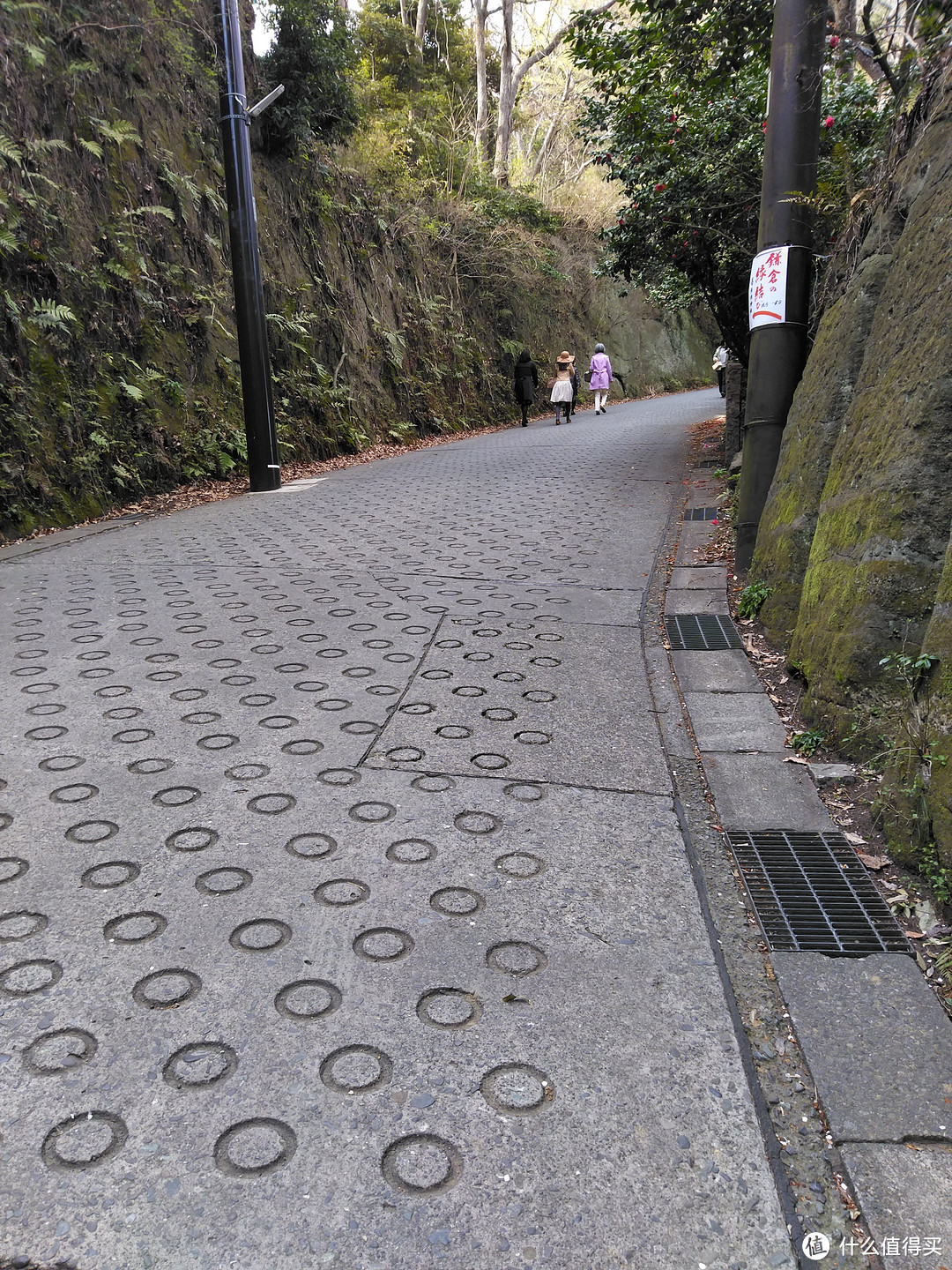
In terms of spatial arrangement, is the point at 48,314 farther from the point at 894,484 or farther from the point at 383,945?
the point at 383,945

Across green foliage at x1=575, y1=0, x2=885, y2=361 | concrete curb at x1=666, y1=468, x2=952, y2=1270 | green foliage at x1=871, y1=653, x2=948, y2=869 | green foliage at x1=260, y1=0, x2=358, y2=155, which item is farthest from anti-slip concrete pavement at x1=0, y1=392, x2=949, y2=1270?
green foliage at x1=260, y1=0, x2=358, y2=155

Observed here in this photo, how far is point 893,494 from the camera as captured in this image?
3596 mm

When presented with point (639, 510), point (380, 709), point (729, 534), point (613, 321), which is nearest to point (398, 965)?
point (380, 709)

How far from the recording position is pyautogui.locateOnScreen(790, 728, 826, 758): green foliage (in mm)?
3805

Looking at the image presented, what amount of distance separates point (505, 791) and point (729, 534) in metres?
5.67

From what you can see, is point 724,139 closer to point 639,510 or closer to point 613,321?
point 639,510

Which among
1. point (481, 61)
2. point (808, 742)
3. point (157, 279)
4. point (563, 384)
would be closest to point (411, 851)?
point (808, 742)

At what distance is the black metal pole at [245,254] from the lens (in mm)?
10906

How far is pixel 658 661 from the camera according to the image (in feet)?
17.1

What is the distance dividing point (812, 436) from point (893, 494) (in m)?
1.74

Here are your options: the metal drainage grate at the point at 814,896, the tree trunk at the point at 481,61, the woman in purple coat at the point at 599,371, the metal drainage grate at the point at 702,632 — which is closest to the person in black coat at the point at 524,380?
the woman in purple coat at the point at 599,371

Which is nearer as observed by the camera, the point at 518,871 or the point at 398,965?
the point at 398,965

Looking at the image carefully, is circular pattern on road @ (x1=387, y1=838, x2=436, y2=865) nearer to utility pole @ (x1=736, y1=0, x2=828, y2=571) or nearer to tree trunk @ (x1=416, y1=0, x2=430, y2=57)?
utility pole @ (x1=736, y1=0, x2=828, y2=571)

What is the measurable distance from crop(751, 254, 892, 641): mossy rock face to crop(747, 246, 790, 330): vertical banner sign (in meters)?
0.40
